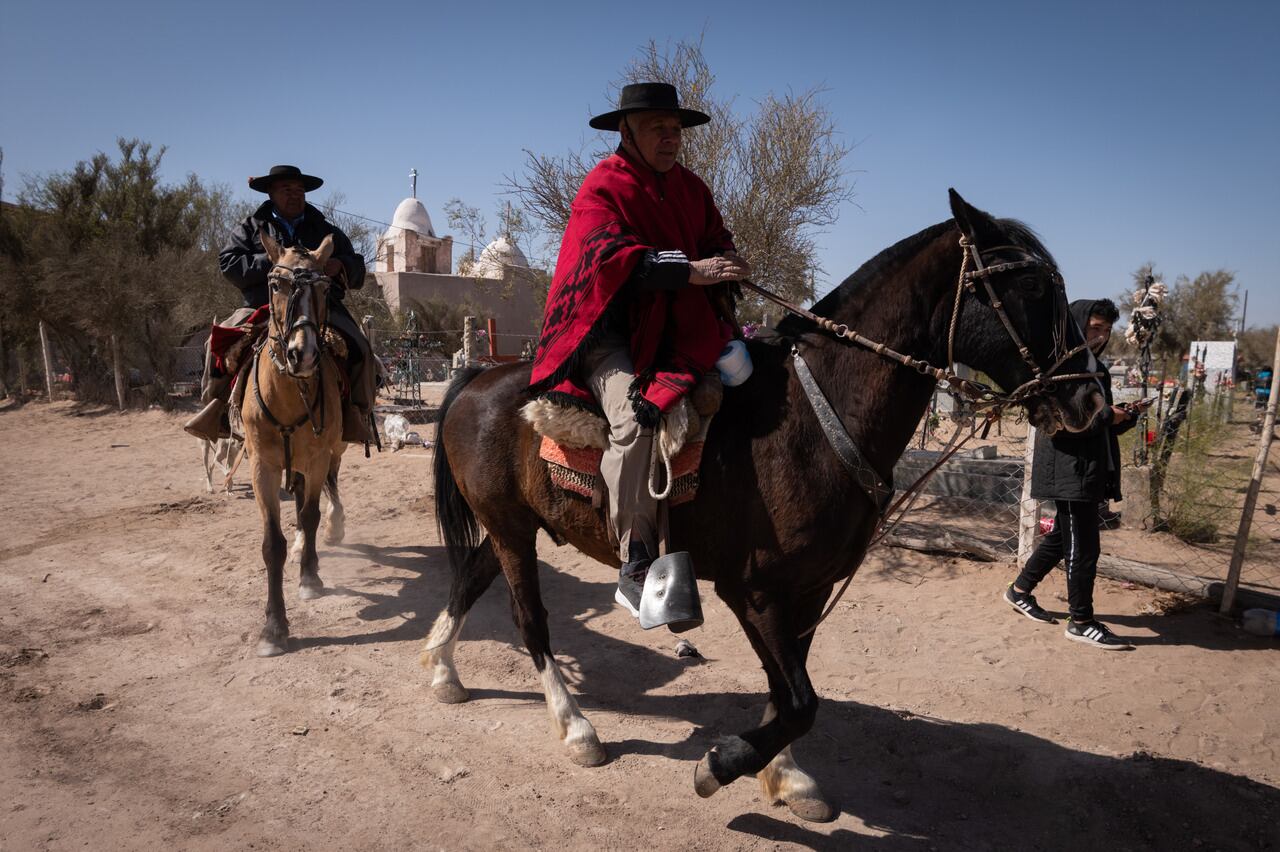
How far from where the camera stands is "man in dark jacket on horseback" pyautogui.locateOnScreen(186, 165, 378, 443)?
566 cm

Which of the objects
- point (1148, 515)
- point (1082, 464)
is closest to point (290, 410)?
point (1082, 464)

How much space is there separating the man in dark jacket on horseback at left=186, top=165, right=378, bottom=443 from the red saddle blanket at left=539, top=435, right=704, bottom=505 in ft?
9.89

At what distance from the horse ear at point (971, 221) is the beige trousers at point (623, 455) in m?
1.35

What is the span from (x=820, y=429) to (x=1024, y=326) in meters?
0.79

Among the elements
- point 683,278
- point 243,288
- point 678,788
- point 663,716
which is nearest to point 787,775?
point 678,788

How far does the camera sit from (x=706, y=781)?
2898 millimetres

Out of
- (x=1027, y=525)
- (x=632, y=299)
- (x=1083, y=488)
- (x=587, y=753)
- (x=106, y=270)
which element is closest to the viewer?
(x=632, y=299)

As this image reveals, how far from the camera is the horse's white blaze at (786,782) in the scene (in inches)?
123

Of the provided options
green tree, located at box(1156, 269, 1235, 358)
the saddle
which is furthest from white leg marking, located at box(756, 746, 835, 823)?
green tree, located at box(1156, 269, 1235, 358)

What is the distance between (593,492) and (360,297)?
2721cm

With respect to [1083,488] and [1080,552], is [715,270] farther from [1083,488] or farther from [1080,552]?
[1080,552]

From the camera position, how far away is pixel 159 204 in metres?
22.2

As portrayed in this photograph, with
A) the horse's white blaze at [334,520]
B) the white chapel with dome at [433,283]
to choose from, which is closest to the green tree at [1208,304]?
the white chapel with dome at [433,283]

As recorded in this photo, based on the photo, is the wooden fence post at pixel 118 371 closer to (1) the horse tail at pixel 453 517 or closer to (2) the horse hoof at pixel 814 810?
(1) the horse tail at pixel 453 517
